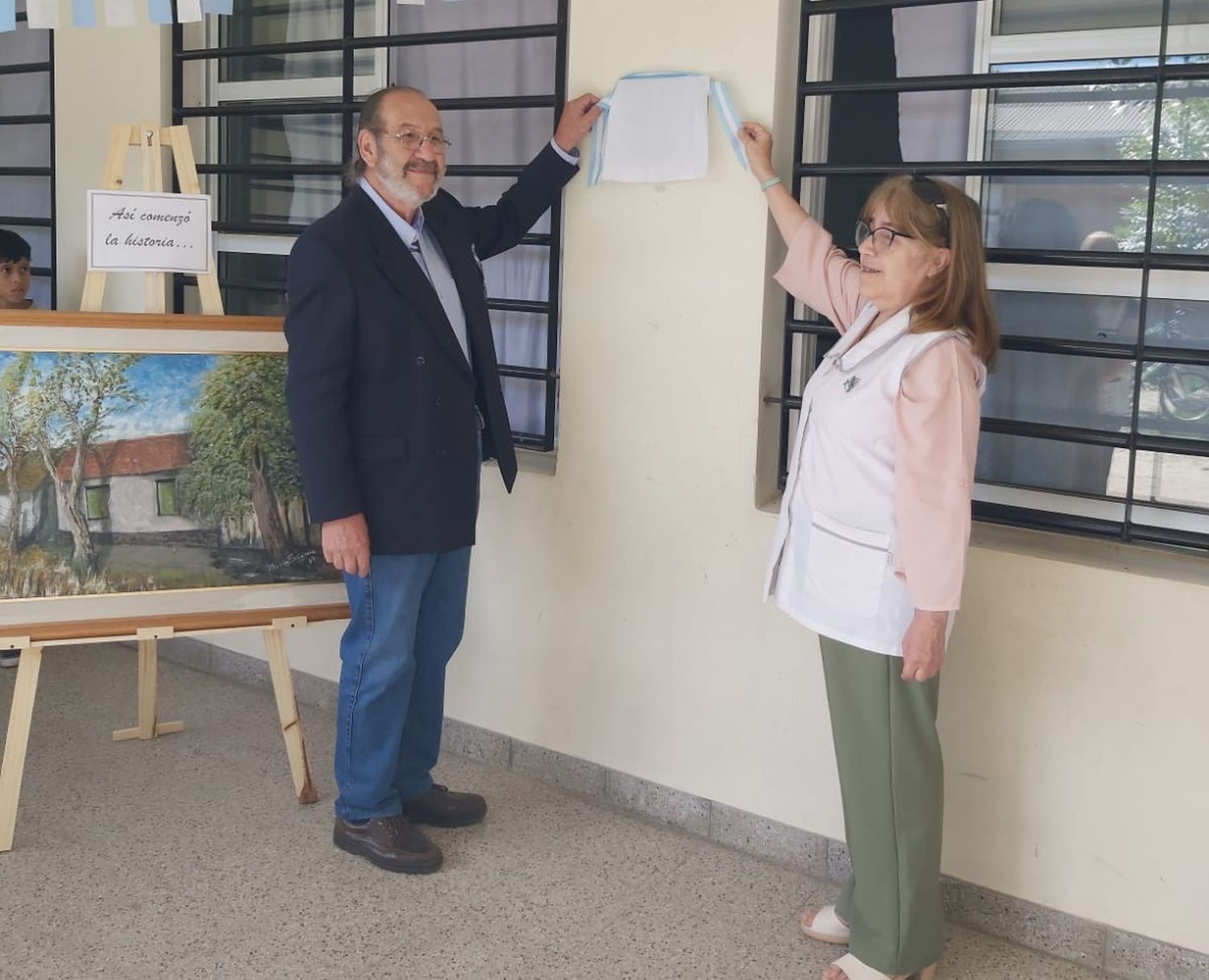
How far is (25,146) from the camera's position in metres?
4.73

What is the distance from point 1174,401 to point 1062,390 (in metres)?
0.22

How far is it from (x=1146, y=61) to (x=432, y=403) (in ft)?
5.20

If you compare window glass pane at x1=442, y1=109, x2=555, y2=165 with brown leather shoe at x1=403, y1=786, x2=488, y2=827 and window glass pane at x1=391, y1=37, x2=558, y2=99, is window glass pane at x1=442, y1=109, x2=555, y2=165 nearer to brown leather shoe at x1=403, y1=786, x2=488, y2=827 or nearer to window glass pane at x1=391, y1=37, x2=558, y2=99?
window glass pane at x1=391, y1=37, x2=558, y2=99

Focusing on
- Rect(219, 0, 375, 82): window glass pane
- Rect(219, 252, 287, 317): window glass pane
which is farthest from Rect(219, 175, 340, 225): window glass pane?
Rect(219, 0, 375, 82): window glass pane

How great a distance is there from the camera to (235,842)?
9.69 feet

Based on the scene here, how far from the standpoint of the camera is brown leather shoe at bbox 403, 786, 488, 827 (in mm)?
3059

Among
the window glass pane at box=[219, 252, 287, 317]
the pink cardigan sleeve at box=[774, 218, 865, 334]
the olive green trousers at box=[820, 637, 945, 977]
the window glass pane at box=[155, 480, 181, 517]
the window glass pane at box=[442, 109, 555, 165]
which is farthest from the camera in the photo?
the window glass pane at box=[219, 252, 287, 317]

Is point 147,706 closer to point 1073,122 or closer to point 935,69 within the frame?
point 935,69

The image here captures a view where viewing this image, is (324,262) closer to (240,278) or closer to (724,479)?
(724,479)

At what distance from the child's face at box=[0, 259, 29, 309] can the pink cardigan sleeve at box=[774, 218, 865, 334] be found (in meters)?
2.64

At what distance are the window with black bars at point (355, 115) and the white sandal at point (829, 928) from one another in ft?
4.46

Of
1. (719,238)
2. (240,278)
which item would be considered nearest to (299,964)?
(719,238)

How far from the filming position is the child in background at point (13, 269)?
4.00 m

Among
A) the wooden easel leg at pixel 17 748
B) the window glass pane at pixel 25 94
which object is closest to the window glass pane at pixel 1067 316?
the wooden easel leg at pixel 17 748
